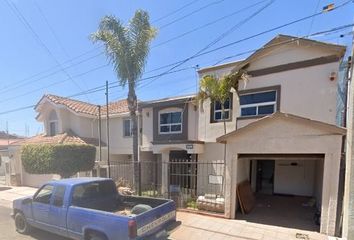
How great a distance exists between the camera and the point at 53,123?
19141 mm

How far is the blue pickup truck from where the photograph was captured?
4.76 meters

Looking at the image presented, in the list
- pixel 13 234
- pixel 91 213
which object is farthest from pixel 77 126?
pixel 91 213

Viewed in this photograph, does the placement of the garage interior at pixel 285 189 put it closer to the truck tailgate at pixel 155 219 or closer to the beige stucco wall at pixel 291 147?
the beige stucco wall at pixel 291 147

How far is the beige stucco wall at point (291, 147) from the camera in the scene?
6.50m

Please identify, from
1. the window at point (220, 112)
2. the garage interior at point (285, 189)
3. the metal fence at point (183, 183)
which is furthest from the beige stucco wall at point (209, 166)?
the garage interior at point (285, 189)

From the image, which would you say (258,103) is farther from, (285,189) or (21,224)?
(21,224)

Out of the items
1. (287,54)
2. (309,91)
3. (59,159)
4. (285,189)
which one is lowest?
(285,189)

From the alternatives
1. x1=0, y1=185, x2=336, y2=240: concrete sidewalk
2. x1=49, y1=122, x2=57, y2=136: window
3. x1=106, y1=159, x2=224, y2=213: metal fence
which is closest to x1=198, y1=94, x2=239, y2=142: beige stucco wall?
x1=106, y1=159, x2=224, y2=213: metal fence

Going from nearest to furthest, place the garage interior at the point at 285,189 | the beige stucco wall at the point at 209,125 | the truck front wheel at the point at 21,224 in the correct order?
the truck front wheel at the point at 21,224, the garage interior at the point at 285,189, the beige stucco wall at the point at 209,125

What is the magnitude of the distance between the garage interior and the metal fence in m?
1.27

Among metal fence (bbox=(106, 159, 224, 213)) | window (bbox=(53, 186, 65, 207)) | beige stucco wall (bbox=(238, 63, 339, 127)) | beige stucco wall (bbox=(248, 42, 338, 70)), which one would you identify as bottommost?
metal fence (bbox=(106, 159, 224, 213))

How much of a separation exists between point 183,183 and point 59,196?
852 centimetres

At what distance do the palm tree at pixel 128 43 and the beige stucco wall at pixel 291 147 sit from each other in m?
5.34

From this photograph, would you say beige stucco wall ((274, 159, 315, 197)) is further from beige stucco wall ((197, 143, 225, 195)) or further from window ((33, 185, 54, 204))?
window ((33, 185, 54, 204))
